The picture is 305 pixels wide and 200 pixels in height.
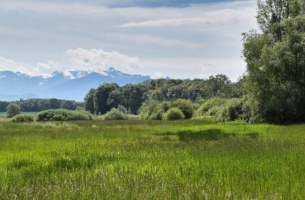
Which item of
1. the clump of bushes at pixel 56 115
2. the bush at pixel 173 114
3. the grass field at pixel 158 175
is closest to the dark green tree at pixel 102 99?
the clump of bushes at pixel 56 115

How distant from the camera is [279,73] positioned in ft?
125

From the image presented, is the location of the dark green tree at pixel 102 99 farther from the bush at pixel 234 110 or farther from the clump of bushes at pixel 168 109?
the bush at pixel 234 110

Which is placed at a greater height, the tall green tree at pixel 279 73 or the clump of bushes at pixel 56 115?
the tall green tree at pixel 279 73

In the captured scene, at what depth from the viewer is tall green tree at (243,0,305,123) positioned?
35.5m

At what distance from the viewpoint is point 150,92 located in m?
175

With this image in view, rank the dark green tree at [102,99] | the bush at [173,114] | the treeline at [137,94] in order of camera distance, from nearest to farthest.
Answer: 1. the bush at [173,114]
2. the treeline at [137,94]
3. the dark green tree at [102,99]

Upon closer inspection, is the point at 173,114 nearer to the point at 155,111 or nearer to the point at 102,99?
the point at 155,111

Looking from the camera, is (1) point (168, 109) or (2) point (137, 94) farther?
(2) point (137, 94)

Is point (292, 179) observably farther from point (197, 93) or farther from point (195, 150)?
point (197, 93)

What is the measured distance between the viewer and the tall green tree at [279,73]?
35.5m

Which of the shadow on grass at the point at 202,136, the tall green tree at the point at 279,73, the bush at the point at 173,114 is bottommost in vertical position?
the shadow on grass at the point at 202,136

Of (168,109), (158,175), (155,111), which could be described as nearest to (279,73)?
(158,175)

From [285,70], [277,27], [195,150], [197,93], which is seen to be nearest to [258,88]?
[285,70]

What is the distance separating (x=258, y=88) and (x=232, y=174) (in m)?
31.0
